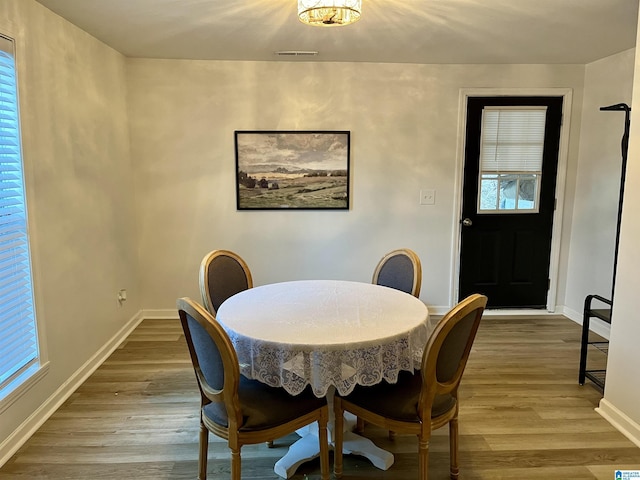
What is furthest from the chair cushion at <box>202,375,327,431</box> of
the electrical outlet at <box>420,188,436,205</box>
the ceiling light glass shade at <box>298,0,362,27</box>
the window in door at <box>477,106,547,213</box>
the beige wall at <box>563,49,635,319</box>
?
the beige wall at <box>563,49,635,319</box>

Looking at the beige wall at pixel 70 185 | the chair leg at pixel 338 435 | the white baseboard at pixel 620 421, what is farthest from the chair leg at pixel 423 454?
→ the beige wall at pixel 70 185

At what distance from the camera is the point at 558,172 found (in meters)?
4.21

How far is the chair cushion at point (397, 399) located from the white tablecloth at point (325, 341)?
0.24ft

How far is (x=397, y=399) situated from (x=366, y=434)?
65cm

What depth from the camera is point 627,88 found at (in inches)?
140

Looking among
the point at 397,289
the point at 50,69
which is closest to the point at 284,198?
the point at 397,289

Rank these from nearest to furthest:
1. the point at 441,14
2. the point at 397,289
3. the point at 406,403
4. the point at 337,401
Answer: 1. the point at 406,403
2. the point at 337,401
3. the point at 441,14
4. the point at 397,289

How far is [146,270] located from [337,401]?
2.76 metres

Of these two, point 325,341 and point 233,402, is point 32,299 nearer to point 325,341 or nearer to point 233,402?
point 233,402

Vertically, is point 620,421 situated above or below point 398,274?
below

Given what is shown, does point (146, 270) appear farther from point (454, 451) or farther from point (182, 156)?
point (454, 451)

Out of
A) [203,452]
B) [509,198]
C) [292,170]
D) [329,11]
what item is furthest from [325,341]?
[509,198]

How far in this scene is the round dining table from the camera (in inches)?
73.6

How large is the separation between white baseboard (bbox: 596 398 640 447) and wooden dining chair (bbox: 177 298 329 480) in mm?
1687
